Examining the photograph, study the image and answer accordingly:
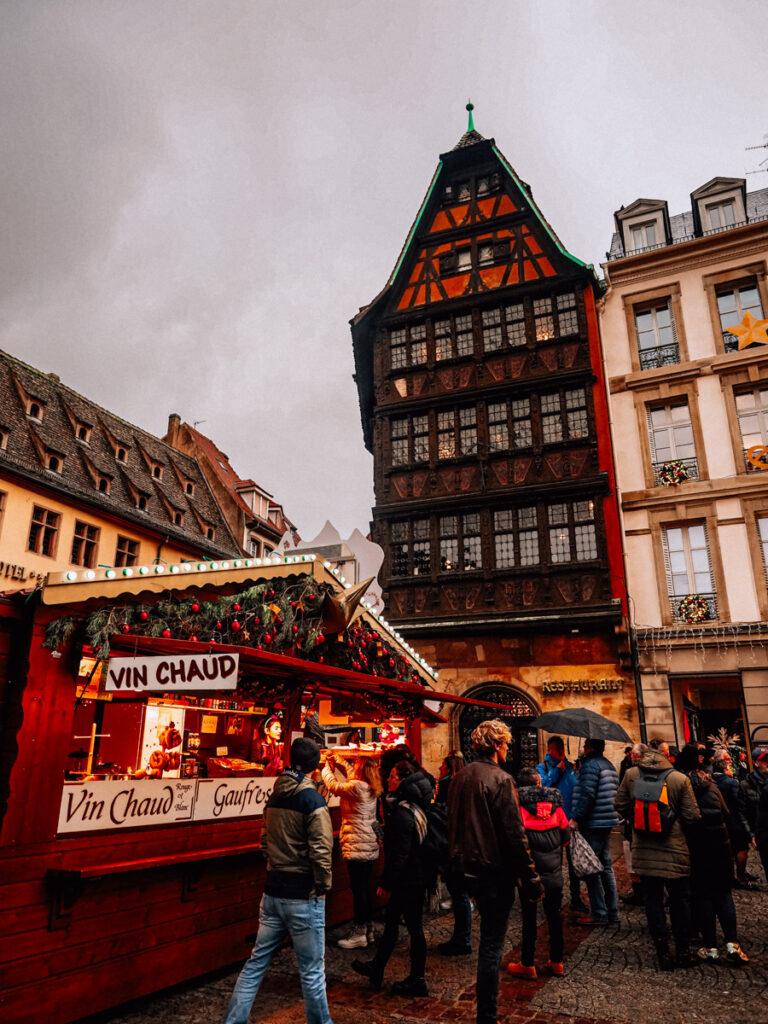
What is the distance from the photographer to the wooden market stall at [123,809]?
4.93 metres

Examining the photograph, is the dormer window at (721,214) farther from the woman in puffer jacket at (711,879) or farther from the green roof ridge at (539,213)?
the woman in puffer jacket at (711,879)

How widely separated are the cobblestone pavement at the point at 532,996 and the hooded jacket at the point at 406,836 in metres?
0.83

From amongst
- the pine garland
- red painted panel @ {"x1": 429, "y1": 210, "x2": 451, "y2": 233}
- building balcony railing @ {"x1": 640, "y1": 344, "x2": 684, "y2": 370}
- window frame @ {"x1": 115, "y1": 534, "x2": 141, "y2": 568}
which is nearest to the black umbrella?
the pine garland

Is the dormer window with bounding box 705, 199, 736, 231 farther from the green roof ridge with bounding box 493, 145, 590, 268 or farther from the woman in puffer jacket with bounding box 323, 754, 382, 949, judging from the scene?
the woman in puffer jacket with bounding box 323, 754, 382, 949

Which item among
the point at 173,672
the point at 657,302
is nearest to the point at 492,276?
the point at 657,302

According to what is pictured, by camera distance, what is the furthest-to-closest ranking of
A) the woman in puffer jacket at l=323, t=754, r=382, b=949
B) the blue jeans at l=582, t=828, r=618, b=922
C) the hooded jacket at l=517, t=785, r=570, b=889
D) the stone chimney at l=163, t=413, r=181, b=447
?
1. the stone chimney at l=163, t=413, r=181, b=447
2. the blue jeans at l=582, t=828, r=618, b=922
3. the woman in puffer jacket at l=323, t=754, r=382, b=949
4. the hooded jacket at l=517, t=785, r=570, b=889

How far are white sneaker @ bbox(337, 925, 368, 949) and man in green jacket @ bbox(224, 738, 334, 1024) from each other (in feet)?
7.56

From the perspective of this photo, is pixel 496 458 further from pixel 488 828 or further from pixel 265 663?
pixel 488 828

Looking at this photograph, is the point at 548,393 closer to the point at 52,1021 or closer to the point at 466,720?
the point at 466,720

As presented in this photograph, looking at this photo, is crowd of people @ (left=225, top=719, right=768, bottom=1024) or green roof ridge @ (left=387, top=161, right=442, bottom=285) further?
green roof ridge @ (left=387, top=161, right=442, bottom=285)

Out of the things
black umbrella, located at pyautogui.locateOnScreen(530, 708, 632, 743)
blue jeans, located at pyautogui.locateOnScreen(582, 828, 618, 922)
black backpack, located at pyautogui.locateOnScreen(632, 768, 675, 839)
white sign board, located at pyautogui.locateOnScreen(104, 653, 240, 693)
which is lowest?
blue jeans, located at pyautogui.locateOnScreen(582, 828, 618, 922)

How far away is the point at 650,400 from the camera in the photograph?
64.0 ft

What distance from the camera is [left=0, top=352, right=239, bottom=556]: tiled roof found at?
67.8 feet

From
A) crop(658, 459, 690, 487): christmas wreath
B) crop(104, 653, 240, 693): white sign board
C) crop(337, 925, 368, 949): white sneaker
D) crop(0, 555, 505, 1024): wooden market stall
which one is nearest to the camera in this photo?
crop(0, 555, 505, 1024): wooden market stall
